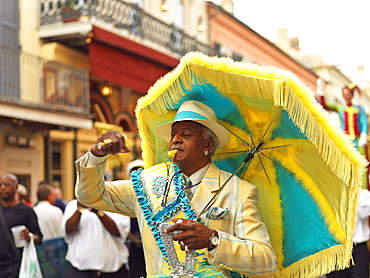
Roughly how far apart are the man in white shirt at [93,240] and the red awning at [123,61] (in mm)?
8199

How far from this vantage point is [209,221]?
11.5 ft

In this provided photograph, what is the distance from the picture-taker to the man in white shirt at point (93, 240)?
6.78 metres

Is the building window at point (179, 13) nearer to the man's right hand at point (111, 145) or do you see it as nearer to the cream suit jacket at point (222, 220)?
the cream suit jacket at point (222, 220)

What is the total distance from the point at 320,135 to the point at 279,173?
631 mm

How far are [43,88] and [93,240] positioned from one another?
30.1 feet

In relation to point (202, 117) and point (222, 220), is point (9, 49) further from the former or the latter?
point (222, 220)

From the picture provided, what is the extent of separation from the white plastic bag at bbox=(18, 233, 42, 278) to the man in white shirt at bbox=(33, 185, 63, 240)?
4.86ft

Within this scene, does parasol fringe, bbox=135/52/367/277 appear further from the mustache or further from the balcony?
the balcony

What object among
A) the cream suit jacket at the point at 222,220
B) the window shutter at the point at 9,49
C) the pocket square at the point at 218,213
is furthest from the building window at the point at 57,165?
the pocket square at the point at 218,213

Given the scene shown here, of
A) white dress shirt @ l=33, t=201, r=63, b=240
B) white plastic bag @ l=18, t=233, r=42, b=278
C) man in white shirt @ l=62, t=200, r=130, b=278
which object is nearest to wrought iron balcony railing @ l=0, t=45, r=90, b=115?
white dress shirt @ l=33, t=201, r=63, b=240

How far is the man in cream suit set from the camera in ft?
10.6

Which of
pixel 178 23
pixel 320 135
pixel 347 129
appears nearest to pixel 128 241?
pixel 347 129

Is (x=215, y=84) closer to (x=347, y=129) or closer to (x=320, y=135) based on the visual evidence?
(x=320, y=135)

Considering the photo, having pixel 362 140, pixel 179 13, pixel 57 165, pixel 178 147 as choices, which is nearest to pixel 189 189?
pixel 178 147
